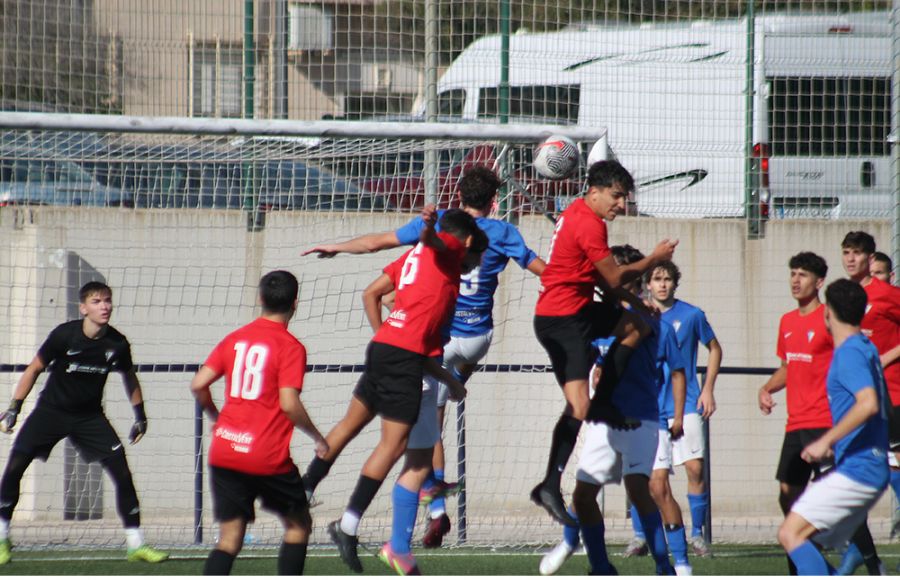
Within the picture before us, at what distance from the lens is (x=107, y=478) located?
1069 cm

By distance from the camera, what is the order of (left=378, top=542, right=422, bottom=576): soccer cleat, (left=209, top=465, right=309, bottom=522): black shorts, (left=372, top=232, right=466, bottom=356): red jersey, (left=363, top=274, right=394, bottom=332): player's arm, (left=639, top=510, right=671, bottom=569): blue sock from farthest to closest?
(left=363, top=274, right=394, bottom=332): player's arm → (left=639, top=510, right=671, bottom=569): blue sock → (left=372, top=232, right=466, bottom=356): red jersey → (left=378, top=542, right=422, bottom=576): soccer cleat → (left=209, top=465, right=309, bottom=522): black shorts

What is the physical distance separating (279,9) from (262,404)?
6496mm

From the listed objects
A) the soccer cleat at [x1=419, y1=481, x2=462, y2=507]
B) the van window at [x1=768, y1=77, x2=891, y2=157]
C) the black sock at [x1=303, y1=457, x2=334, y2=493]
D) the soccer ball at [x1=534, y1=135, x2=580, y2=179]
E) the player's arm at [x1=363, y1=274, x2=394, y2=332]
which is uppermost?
the van window at [x1=768, y1=77, x2=891, y2=157]

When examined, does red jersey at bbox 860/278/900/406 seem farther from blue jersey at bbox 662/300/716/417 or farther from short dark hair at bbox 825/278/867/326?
short dark hair at bbox 825/278/867/326

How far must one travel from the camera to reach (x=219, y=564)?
585 cm

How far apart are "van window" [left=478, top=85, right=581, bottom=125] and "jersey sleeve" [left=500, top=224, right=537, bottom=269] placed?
357 centimetres

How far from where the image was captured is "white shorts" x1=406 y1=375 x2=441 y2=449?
24.0ft

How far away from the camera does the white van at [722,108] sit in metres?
11.3

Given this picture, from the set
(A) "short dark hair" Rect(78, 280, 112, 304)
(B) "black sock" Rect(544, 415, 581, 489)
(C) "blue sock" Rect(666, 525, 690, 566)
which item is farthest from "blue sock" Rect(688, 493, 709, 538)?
(A) "short dark hair" Rect(78, 280, 112, 304)

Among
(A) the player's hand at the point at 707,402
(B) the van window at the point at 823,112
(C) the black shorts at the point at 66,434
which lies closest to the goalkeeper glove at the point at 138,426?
(C) the black shorts at the point at 66,434

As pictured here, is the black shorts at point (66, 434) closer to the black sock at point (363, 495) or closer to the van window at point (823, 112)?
the black sock at point (363, 495)

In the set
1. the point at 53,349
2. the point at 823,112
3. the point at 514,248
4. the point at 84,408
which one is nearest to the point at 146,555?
the point at 84,408

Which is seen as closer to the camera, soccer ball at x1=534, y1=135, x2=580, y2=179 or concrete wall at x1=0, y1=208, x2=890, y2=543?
soccer ball at x1=534, y1=135, x2=580, y2=179

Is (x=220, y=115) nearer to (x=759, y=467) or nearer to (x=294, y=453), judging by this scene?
(x=294, y=453)
